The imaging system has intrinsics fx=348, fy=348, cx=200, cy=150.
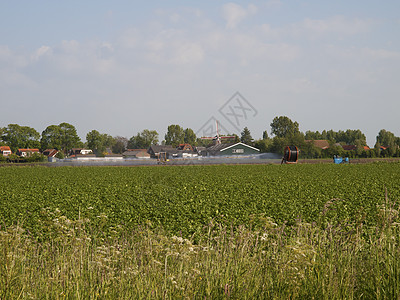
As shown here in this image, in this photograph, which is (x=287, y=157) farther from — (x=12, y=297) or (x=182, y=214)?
(x=12, y=297)

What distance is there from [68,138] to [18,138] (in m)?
16.4

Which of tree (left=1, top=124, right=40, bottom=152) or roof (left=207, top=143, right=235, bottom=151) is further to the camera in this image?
tree (left=1, top=124, right=40, bottom=152)

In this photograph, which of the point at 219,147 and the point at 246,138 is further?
the point at 246,138

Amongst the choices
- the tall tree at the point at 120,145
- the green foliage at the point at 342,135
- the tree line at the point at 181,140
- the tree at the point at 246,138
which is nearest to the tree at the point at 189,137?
the tree line at the point at 181,140

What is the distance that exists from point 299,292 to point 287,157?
48022 millimetres

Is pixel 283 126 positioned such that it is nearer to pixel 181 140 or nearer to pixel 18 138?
pixel 181 140

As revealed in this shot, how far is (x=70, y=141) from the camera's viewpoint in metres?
129

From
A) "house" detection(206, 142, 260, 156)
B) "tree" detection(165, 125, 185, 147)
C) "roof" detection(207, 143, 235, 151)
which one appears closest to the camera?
"roof" detection(207, 143, 235, 151)

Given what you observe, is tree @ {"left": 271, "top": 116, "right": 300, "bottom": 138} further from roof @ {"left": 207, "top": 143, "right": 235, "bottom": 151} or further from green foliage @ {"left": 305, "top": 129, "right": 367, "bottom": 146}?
green foliage @ {"left": 305, "top": 129, "right": 367, "bottom": 146}

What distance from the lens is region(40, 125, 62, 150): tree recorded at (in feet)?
417

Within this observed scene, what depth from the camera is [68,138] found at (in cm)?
12850

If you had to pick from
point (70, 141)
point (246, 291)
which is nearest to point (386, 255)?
point (246, 291)

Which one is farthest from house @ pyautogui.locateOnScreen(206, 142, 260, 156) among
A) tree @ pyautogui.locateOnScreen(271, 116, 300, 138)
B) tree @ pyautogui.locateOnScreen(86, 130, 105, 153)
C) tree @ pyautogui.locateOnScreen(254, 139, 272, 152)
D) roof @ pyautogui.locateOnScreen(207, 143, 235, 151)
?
tree @ pyautogui.locateOnScreen(86, 130, 105, 153)

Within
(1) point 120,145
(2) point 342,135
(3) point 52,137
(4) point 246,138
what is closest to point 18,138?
(3) point 52,137
